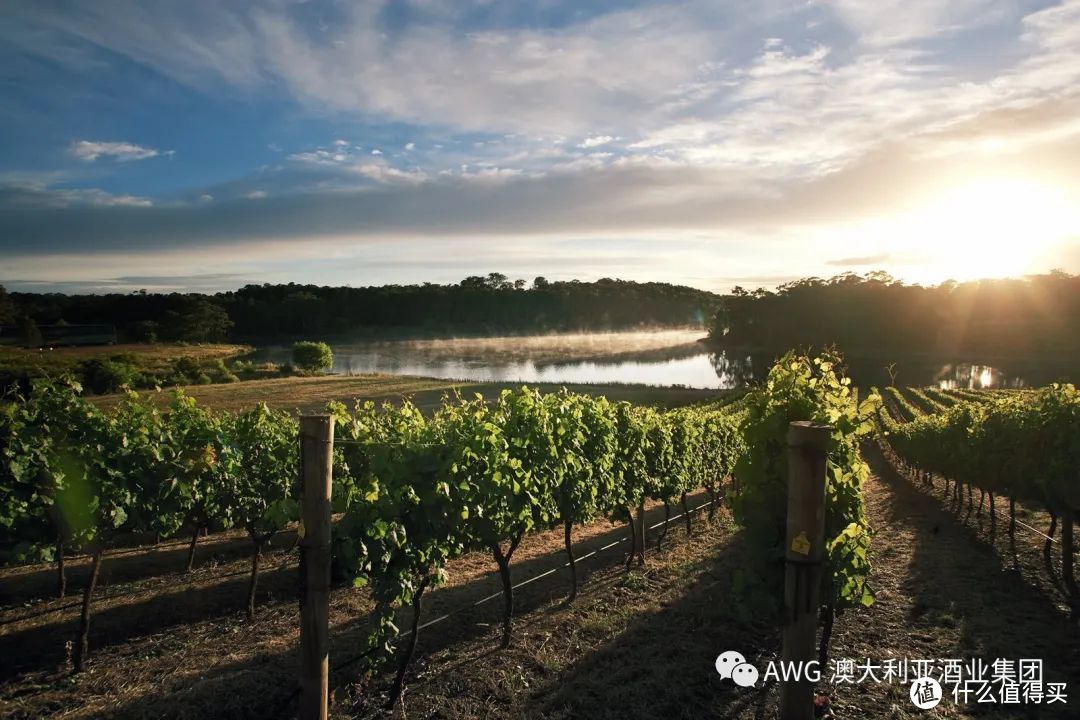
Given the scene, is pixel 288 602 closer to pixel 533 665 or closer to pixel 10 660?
pixel 10 660

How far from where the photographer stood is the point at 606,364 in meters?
117

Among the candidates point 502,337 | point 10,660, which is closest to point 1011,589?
point 10,660

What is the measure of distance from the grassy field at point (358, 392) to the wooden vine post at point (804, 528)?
1408 inches

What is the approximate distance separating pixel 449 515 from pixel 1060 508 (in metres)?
8.93

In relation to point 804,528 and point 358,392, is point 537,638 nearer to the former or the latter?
point 804,528

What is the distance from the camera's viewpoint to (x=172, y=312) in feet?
352

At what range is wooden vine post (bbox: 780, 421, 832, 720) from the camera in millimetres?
4621

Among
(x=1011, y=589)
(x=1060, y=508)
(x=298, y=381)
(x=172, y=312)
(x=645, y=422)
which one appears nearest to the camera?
(x=1060, y=508)

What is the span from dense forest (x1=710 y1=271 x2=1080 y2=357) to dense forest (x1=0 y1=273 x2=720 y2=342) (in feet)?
152

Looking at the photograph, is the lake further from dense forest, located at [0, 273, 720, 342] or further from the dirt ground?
the dirt ground

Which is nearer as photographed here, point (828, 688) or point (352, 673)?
point (828, 688)

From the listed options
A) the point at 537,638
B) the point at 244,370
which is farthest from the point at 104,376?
the point at 537,638

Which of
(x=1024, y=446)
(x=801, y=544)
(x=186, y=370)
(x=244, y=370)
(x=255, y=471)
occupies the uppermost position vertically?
(x=801, y=544)

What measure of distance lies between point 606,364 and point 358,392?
69.1m
